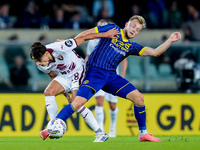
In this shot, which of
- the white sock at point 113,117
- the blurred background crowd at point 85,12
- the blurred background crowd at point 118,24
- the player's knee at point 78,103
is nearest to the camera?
the player's knee at point 78,103

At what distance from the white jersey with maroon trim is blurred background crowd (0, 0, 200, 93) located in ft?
11.3

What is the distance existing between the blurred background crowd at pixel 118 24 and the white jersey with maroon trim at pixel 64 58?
3.45 meters

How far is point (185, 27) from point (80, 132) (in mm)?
4989

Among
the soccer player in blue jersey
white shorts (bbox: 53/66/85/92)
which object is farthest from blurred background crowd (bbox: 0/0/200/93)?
the soccer player in blue jersey

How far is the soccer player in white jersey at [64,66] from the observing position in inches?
322

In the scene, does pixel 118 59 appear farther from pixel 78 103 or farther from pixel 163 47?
pixel 78 103

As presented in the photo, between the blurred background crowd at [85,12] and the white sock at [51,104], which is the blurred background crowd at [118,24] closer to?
the blurred background crowd at [85,12]

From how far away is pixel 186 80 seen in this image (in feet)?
40.9

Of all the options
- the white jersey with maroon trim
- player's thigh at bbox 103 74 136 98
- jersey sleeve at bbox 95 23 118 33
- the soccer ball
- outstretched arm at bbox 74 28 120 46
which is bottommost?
the soccer ball

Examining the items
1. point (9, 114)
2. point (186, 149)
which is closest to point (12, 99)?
point (9, 114)

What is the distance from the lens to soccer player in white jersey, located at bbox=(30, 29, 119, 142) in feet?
26.9

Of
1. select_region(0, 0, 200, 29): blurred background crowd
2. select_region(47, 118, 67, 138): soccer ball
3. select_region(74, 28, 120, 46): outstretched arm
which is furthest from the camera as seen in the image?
select_region(0, 0, 200, 29): blurred background crowd

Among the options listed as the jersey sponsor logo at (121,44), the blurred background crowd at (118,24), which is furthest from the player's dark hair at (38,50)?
the blurred background crowd at (118,24)

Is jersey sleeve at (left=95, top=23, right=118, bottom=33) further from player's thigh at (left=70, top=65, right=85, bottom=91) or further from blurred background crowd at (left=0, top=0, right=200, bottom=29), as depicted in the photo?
blurred background crowd at (left=0, top=0, right=200, bottom=29)
